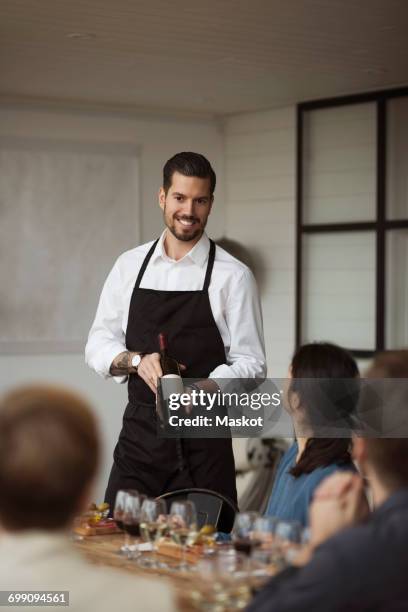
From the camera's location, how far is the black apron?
346cm

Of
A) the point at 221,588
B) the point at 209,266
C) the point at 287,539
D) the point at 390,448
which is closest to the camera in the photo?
the point at 390,448

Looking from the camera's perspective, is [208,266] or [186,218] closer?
[186,218]

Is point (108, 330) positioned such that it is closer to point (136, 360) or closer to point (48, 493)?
point (136, 360)

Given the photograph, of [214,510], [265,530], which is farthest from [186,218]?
[265,530]

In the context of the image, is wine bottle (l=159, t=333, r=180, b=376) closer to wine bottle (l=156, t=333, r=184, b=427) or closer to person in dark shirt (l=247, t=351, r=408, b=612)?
wine bottle (l=156, t=333, r=184, b=427)

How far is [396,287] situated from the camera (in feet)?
22.4

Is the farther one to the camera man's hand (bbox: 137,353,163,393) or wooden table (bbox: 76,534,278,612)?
man's hand (bbox: 137,353,163,393)

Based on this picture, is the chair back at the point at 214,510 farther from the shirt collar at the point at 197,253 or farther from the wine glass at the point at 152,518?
the shirt collar at the point at 197,253

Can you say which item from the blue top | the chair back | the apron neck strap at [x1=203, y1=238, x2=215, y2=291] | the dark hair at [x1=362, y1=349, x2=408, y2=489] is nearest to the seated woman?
the blue top

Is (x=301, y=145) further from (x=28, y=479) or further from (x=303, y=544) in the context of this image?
(x=28, y=479)

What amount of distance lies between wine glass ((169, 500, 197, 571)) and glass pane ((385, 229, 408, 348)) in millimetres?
4446

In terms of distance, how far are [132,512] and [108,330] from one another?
1.20m

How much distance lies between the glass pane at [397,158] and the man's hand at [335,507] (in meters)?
4.79

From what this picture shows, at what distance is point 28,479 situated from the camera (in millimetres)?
1497
